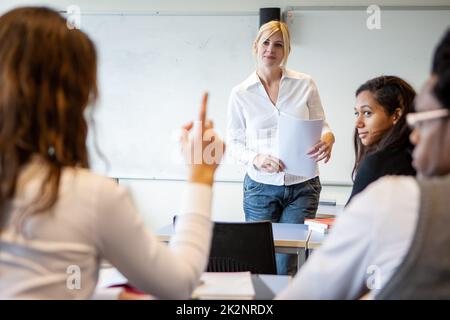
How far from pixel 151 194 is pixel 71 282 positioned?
13.5 ft

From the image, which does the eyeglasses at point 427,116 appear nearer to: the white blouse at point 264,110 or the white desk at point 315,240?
the white desk at point 315,240

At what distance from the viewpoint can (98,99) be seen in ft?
3.43

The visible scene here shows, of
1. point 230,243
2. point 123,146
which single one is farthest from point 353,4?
point 230,243

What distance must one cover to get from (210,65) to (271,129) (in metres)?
1.90

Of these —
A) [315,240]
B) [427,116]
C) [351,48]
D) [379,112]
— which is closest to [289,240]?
[315,240]

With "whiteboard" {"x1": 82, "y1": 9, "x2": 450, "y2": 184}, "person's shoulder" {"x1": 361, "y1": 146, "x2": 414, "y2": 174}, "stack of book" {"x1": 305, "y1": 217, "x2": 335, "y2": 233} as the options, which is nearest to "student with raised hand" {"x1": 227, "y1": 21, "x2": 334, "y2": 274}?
"stack of book" {"x1": 305, "y1": 217, "x2": 335, "y2": 233}

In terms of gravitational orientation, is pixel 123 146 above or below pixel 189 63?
below

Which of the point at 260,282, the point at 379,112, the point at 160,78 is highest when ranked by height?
the point at 160,78

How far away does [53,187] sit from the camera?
918 mm

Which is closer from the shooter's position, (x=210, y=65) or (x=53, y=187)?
(x=53, y=187)

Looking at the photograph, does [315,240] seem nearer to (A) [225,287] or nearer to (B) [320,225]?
(B) [320,225]

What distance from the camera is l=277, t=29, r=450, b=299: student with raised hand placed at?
2.90 feet

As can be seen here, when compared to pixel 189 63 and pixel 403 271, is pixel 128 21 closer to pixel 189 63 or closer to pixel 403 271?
pixel 189 63

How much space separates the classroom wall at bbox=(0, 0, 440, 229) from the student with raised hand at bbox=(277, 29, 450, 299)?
13.0ft
